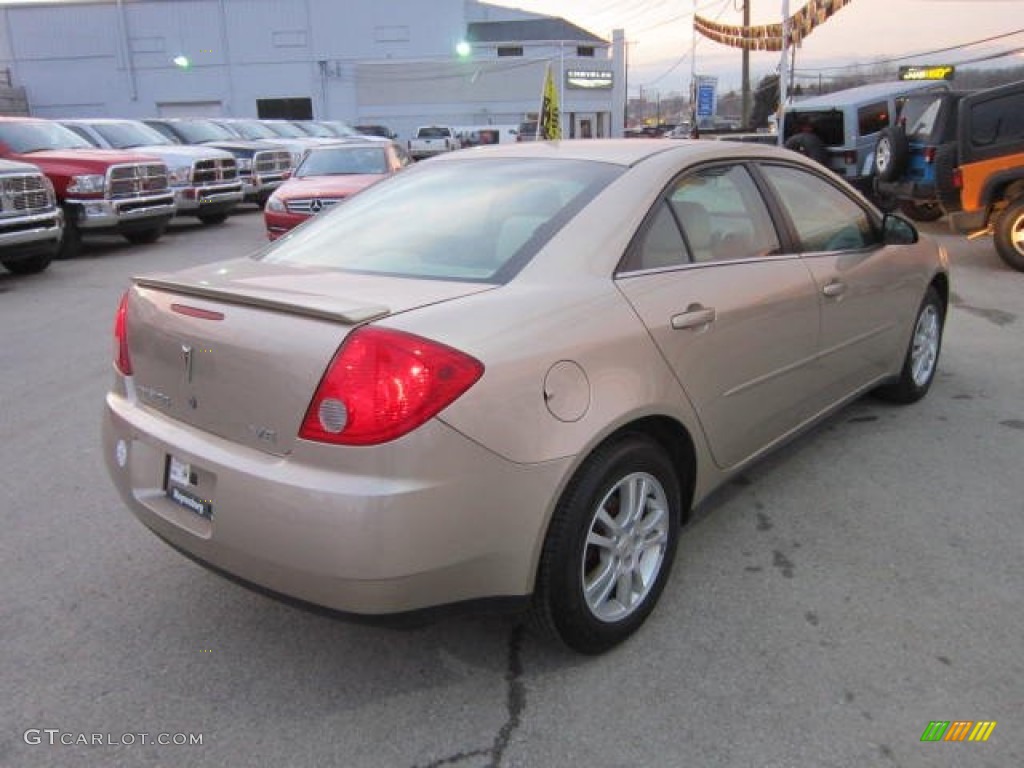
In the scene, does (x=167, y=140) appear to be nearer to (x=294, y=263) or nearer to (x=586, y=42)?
(x=294, y=263)

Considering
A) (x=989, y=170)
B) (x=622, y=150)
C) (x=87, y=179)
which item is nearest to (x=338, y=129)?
(x=87, y=179)

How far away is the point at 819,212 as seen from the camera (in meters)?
4.10

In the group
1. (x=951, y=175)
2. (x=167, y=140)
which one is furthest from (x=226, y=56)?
(x=951, y=175)

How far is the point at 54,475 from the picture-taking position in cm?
438

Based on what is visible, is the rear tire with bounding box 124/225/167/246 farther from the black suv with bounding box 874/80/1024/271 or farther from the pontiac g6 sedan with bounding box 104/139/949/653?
the black suv with bounding box 874/80/1024/271

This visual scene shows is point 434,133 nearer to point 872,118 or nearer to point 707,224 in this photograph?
point 872,118

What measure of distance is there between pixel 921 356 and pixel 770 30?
34.3 meters

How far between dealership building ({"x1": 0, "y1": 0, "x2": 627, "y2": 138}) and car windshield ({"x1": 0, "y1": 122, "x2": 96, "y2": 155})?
4593 cm

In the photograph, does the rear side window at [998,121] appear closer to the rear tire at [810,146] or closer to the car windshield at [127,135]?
the rear tire at [810,146]

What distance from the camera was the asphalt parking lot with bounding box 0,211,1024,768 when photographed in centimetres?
239

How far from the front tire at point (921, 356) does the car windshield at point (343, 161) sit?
9.21 meters

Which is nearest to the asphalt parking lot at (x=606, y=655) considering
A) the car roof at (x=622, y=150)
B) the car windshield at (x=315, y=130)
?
the car roof at (x=622, y=150)

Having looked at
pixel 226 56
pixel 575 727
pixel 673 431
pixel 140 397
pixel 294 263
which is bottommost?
pixel 575 727

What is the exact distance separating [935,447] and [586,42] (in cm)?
6515
